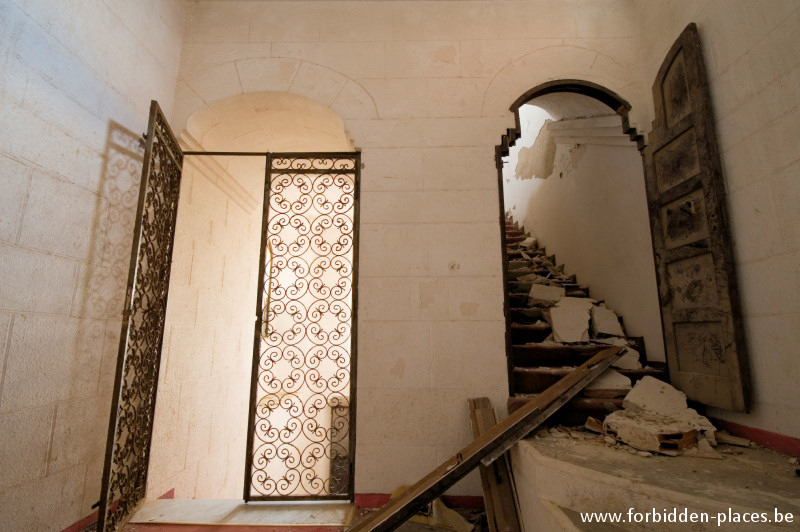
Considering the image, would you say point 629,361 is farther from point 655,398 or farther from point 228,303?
point 228,303

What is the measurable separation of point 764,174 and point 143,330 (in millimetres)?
3895

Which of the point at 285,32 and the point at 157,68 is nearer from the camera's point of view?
the point at 157,68

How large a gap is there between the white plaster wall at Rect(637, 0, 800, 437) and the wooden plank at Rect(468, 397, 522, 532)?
4.77ft

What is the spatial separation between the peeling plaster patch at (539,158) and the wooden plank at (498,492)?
4378 millimetres

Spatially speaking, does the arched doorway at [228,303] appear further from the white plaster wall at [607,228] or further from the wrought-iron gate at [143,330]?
the white plaster wall at [607,228]

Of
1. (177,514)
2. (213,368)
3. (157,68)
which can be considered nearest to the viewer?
(177,514)

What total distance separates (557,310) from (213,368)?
3.44 metres

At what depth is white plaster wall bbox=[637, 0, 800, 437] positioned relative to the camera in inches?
78.5

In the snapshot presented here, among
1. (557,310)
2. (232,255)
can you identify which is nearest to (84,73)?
(232,255)

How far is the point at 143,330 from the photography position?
2.70m

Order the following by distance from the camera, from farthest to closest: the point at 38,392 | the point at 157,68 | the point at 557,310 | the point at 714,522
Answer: the point at 557,310 → the point at 157,68 → the point at 38,392 → the point at 714,522

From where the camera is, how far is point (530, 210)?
6785 millimetres

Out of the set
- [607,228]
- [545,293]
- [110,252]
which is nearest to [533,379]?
[545,293]

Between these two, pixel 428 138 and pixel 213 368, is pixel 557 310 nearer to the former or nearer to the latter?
pixel 428 138
